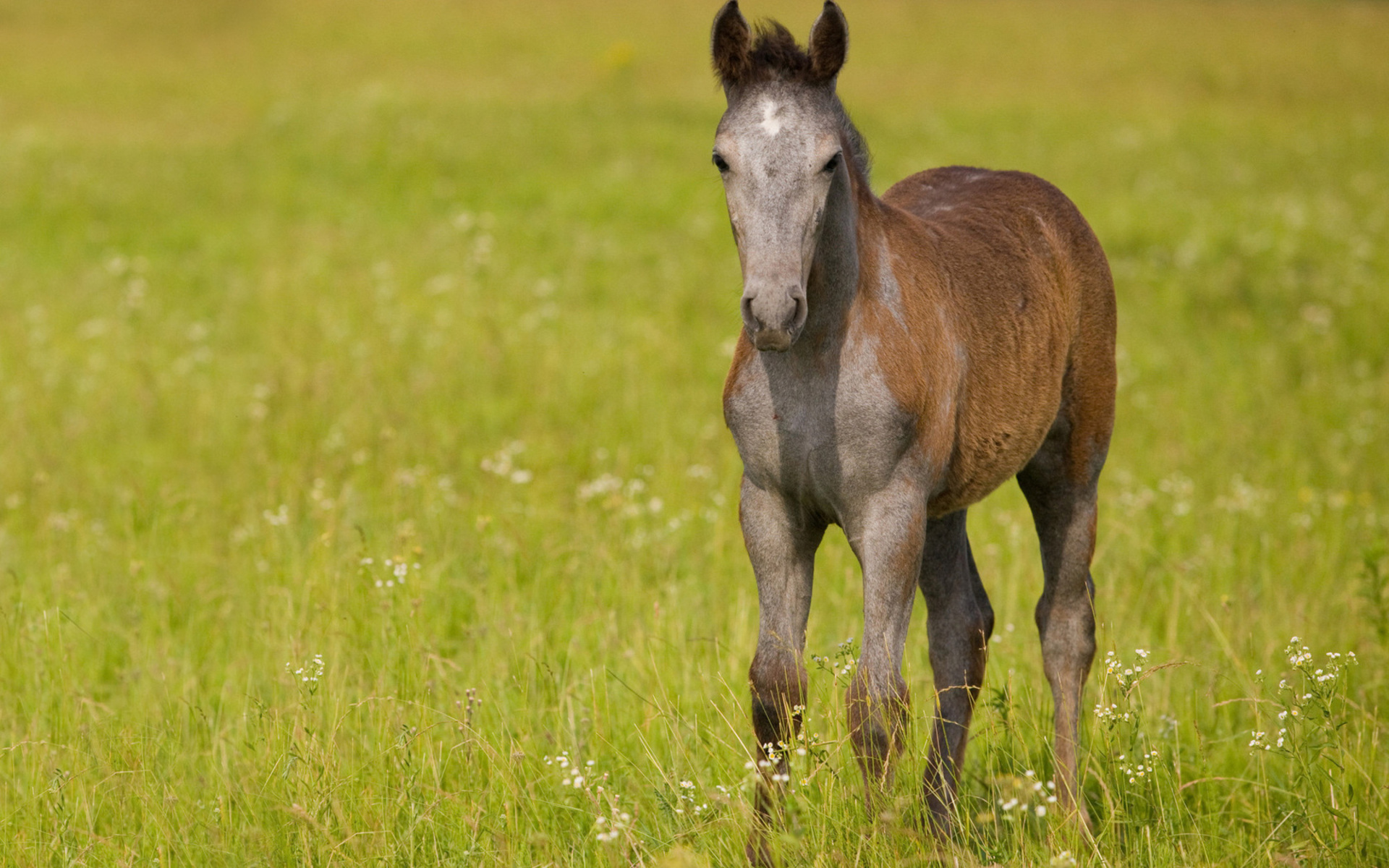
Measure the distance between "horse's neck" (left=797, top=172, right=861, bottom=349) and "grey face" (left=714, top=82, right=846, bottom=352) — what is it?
142 millimetres

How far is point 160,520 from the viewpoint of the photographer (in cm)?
558

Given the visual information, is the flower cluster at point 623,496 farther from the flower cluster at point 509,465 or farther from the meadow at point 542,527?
the flower cluster at point 509,465

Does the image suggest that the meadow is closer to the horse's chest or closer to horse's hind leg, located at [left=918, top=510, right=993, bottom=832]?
horse's hind leg, located at [left=918, top=510, right=993, bottom=832]

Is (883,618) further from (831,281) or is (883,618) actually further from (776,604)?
(831,281)

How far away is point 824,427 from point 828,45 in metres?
0.91

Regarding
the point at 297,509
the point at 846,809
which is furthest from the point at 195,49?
the point at 846,809

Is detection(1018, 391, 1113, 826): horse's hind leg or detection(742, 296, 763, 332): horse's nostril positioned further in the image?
detection(1018, 391, 1113, 826): horse's hind leg

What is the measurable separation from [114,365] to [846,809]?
732 cm

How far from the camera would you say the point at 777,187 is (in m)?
2.67

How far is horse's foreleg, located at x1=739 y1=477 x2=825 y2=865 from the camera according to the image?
314cm

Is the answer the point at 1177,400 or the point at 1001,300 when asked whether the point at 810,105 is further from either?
the point at 1177,400

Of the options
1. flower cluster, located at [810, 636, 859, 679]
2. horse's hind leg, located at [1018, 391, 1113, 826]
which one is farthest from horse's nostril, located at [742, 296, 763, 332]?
horse's hind leg, located at [1018, 391, 1113, 826]

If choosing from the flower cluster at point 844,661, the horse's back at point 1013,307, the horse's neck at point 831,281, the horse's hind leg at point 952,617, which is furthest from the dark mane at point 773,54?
the horse's hind leg at point 952,617

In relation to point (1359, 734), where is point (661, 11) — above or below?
above
